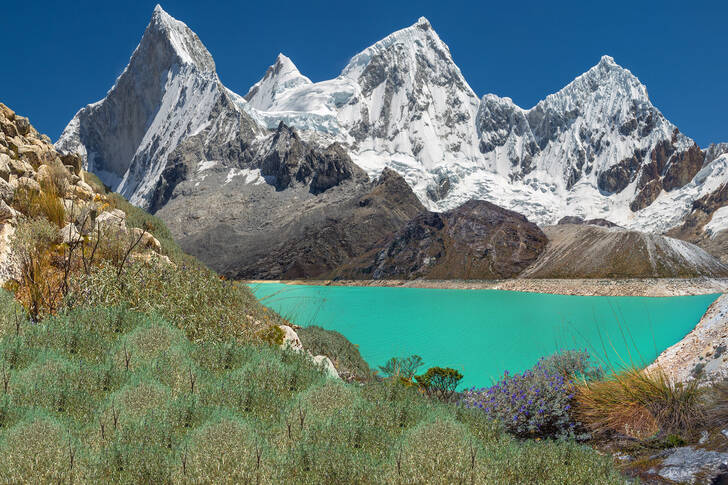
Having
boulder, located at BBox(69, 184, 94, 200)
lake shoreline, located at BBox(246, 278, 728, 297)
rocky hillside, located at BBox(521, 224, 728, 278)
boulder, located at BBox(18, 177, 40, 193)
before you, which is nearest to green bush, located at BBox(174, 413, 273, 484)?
boulder, located at BBox(18, 177, 40, 193)

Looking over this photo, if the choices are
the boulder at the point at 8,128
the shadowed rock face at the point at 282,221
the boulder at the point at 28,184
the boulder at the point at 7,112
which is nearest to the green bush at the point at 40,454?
the boulder at the point at 28,184

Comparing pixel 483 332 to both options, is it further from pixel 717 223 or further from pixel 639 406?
pixel 717 223

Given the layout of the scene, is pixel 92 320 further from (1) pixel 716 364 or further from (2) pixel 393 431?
(1) pixel 716 364

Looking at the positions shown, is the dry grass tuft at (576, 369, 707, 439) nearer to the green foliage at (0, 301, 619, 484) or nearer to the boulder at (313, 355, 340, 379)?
the green foliage at (0, 301, 619, 484)

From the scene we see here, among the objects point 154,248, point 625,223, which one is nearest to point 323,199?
point 625,223

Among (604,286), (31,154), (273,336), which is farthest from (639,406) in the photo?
(604,286)
